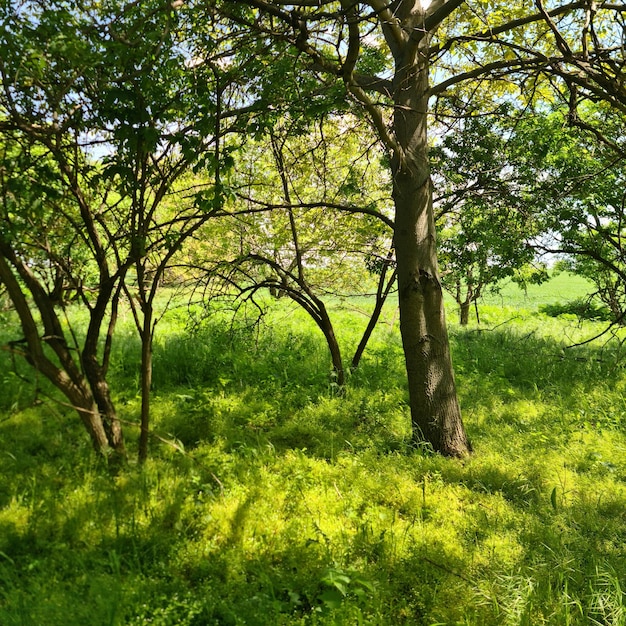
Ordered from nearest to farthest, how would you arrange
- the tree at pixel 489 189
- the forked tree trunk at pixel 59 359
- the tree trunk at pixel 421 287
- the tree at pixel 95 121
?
the tree at pixel 95 121, the forked tree trunk at pixel 59 359, the tree trunk at pixel 421 287, the tree at pixel 489 189

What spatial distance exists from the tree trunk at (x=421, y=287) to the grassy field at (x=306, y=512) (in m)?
0.38

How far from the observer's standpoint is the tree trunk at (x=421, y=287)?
453cm

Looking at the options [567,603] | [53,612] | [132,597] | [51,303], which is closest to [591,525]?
[567,603]

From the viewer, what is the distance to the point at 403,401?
5.98 m

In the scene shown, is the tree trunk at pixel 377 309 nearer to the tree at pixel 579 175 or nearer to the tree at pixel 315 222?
the tree at pixel 315 222

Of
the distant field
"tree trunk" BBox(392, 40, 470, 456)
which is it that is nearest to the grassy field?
"tree trunk" BBox(392, 40, 470, 456)

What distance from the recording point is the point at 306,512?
3.46 m

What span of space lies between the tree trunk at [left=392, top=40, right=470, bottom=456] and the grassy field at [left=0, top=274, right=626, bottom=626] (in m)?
0.38

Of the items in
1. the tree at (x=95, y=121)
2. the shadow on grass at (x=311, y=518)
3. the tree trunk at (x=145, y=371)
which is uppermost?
the tree at (x=95, y=121)

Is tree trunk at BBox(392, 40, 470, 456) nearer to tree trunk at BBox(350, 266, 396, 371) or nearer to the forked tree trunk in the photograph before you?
tree trunk at BBox(350, 266, 396, 371)

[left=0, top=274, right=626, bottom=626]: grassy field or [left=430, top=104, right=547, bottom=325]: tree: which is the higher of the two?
[left=430, top=104, right=547, bottom=325]: tree

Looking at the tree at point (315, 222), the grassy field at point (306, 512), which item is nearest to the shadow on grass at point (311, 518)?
the grassy field at point (306, 512)

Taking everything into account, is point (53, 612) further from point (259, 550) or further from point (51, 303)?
point (51, 303)

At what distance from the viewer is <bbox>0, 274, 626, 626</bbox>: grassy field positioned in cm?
258
